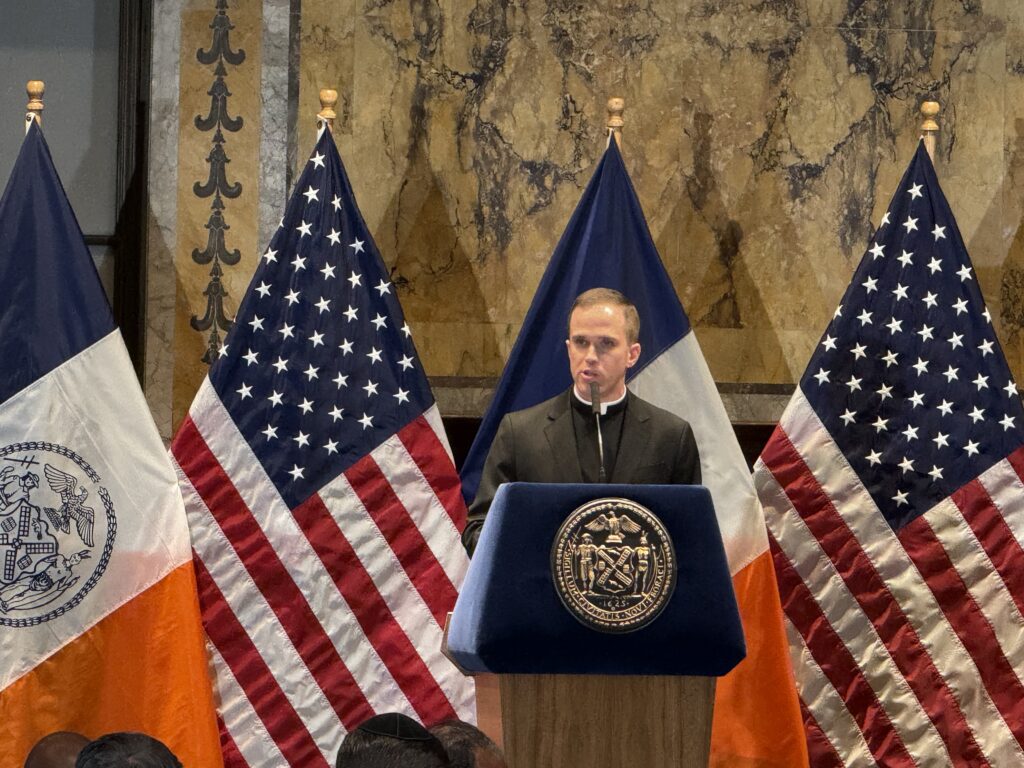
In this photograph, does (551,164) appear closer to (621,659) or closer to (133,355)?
(133,355)

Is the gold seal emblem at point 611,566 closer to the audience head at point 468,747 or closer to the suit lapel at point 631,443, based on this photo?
the audience head at point 468,747

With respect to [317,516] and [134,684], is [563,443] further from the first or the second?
[134,684]

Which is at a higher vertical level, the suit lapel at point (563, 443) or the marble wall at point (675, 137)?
the marble wall at point (675, 137)

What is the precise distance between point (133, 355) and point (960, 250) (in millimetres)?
3244

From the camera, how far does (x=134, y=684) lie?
508cm

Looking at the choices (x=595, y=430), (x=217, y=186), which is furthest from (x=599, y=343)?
(x=217, y=186)

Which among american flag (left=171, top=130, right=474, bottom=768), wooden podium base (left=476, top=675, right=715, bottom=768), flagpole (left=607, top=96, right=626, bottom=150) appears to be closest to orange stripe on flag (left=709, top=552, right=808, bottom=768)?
american flag (left=171, top=130, right=474, bottom=768)

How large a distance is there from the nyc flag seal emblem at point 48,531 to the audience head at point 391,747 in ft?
9.41

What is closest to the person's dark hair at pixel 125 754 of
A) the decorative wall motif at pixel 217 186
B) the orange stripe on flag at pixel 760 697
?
the orange stripe on flag at pixel 760 697

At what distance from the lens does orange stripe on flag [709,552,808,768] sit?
523cm

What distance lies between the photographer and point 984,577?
17.6ft

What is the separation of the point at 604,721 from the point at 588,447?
136 cm

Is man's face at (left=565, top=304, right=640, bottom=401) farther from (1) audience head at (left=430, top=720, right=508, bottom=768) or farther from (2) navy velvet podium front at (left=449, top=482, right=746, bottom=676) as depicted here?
(1) audience head at (left=430, top=720, right=508, bottom=768)

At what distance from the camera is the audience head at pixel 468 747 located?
8.63 feet
